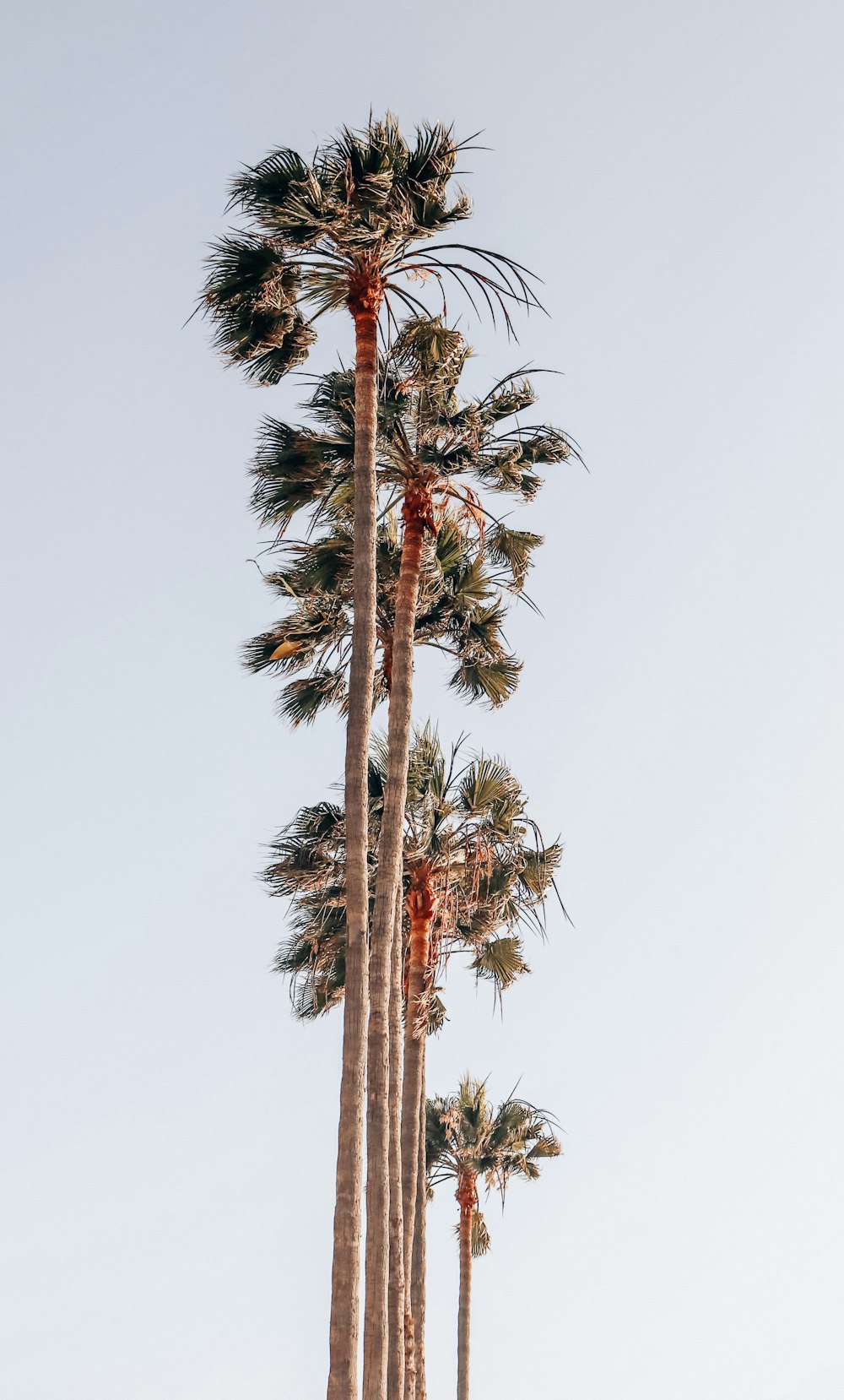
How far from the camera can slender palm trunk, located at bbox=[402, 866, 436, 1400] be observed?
74.0ft

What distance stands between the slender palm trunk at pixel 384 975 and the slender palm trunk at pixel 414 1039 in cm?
412

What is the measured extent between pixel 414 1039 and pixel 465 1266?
13.6m

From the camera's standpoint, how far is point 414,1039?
75.6 feet

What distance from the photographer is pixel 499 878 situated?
77.6 ft

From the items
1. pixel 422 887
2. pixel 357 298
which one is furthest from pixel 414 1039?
pixel 357 298

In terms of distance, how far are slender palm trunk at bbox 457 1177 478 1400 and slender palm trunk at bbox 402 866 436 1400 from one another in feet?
34.8

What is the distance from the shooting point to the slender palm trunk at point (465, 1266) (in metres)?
33.1

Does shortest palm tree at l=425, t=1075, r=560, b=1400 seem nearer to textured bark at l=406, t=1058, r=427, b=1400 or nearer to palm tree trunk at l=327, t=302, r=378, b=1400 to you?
textured bark at l=406, t=1058, r=427, b=1400

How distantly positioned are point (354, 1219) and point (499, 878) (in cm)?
1018

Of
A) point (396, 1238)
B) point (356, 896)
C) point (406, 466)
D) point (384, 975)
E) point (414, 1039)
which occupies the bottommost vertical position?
point (396, 1238)

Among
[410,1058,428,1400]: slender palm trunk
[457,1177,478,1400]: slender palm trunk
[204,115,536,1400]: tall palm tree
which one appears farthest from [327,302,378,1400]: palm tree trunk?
[457,1177,478,1400]: slender palm trunk

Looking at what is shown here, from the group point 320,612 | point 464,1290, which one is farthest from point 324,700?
point 464,1290

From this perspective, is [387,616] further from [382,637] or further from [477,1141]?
[477,1141]

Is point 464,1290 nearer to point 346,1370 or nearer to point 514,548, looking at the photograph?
point 514,548
